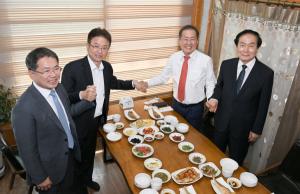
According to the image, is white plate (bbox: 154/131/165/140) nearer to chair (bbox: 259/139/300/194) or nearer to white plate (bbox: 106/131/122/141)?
white plate (bbox: 106/131/122/141)

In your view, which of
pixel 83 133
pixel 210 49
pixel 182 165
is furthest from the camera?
pixel 210 49

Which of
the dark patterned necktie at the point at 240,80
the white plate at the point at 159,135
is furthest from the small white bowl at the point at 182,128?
the dark patterned necktie at the point at 240,80

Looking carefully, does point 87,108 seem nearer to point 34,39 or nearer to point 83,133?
point 83,133

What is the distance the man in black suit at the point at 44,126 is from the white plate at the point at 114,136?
439 millimetres

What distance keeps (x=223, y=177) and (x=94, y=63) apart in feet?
5.64

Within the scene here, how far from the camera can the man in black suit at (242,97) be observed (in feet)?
9.31

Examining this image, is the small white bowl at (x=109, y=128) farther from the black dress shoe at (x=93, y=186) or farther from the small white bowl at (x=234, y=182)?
the small white bowl at (x=234, y=182)

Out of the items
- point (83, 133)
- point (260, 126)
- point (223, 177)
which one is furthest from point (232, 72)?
point (83, 133)

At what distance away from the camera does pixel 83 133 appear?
294cm

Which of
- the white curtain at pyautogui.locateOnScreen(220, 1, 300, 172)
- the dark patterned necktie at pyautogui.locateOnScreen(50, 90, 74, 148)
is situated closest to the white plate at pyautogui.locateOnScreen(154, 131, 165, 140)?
the dark patterned necktie at pyautogui.locateOnScreen(50, 90, 74, 148)

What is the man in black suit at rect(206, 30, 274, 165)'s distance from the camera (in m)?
2.84

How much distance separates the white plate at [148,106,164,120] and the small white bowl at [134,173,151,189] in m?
1.07

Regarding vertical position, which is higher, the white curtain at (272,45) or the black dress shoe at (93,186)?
the white curtain at (272,45)

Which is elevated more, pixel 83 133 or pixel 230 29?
pixel 230 29
